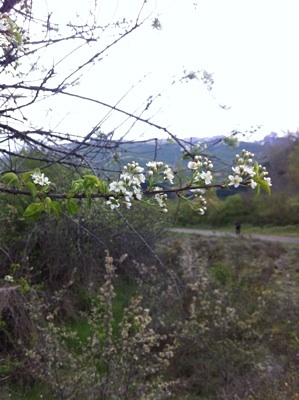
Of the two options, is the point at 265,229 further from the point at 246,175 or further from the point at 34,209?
the point at 34,209

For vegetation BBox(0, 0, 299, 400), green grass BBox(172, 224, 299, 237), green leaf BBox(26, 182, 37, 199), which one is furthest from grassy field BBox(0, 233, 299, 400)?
green grass BBox(172, 224, 299, 237)

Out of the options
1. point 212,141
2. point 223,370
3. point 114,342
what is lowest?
point 223,370

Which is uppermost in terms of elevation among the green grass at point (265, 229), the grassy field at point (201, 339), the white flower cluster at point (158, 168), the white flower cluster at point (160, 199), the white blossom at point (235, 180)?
the white flower cluster at point (158, 168)

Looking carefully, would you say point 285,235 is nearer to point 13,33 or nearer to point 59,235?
point 59,235

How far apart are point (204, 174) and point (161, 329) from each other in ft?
23.6

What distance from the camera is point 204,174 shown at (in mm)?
1970

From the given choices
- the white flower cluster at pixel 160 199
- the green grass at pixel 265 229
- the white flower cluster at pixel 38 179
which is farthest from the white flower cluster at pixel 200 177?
the green grass at pixel 265 229

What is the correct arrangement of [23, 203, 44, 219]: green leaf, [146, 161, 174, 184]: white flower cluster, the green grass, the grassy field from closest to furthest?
[23, 203, 44, 219]: green leaf < [146, 161, 174, 184]: white flower cluster < the grassy field < the green grass

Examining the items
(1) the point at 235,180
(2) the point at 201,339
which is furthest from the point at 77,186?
(2) the point at 201,339

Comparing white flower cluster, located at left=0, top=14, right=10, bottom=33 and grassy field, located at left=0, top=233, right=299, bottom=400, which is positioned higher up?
white flower cluster, located at left=0, top=14, right=10, bottom=33

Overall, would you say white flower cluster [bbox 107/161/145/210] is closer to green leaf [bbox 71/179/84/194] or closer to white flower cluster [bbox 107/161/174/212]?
white flower cluster [bbox 107/161/174/212]

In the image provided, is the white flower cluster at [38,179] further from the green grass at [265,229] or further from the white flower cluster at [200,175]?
the green grass at [265,229]

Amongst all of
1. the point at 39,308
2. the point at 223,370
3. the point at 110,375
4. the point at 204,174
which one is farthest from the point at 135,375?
the point at 204,174

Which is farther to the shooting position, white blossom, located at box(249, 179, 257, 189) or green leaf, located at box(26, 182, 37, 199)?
white blossom, located at box(249, 179, 257, 189)
